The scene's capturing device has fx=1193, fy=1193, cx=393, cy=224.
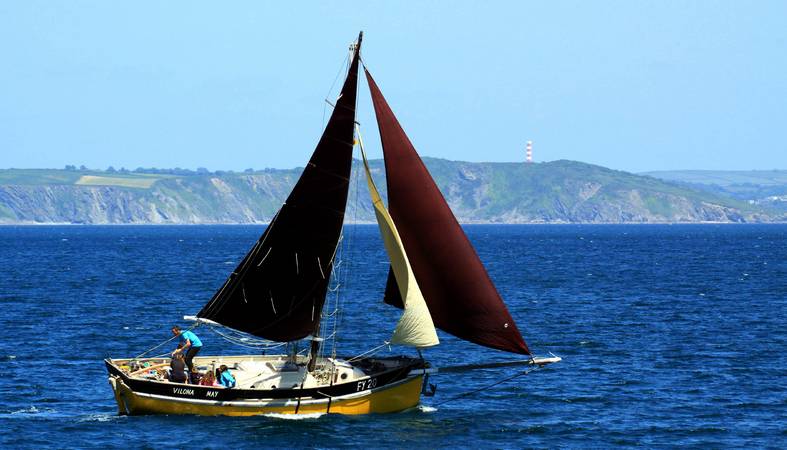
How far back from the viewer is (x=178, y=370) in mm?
36219

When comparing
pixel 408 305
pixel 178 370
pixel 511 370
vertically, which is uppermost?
pixel 408 305

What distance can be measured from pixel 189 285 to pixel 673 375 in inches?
2100

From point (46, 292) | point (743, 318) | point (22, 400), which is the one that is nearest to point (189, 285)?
point (46, 292)

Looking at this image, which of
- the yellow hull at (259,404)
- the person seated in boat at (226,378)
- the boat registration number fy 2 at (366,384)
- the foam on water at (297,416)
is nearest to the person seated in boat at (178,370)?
the yellow hull at (259,404)

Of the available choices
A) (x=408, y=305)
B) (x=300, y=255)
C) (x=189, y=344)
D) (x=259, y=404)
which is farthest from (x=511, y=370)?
(x=189, y=344)

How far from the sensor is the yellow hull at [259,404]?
3606cm

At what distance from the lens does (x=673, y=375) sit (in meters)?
47.5

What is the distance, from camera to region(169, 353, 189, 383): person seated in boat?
3616 centimetres

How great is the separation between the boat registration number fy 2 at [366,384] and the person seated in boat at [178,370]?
5.27 meters

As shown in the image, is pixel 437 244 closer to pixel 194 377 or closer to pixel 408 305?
pixel 408 305

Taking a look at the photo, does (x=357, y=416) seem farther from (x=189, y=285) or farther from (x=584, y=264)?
(x=584, y=264)

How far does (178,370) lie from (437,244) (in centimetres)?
874

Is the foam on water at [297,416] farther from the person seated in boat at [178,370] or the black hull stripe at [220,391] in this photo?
the person seated in boat at [178,370]

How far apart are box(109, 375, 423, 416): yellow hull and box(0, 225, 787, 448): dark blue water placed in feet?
1.09
